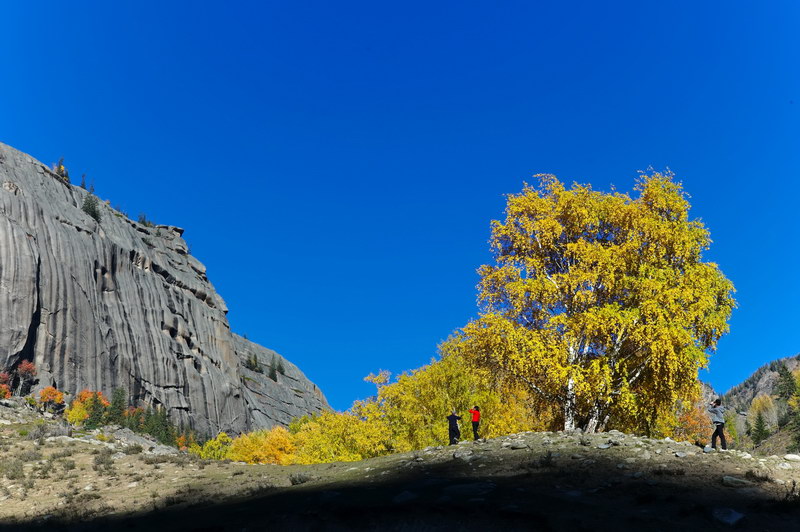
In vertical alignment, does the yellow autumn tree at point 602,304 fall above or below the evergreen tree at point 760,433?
above

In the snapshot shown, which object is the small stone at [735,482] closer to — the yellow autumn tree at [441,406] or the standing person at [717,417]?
the standing person at [717,417]

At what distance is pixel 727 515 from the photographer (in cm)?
961

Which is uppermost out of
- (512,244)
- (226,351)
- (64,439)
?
(226,351)

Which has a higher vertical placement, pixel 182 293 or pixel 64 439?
pixel 182 293

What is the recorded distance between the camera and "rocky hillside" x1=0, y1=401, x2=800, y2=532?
1010 centimetres

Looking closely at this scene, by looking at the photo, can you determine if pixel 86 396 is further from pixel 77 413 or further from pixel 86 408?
pixel 77 413

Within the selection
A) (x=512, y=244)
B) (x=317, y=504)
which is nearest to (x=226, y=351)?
(x=512, y=244)

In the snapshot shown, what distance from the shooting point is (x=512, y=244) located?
80.9ft

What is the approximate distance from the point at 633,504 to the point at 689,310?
40.7 feet

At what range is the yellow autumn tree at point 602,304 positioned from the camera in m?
20.9

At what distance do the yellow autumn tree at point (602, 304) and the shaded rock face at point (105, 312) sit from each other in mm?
87117

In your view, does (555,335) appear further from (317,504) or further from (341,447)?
(341,447)

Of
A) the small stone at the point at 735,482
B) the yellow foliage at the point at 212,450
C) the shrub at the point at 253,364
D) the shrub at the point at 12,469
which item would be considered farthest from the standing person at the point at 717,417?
the shrub at the point at 253,364

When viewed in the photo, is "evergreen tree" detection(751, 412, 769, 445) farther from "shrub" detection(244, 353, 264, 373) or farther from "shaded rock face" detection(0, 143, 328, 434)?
"shrub" detection(244, 353, 264, 373)
